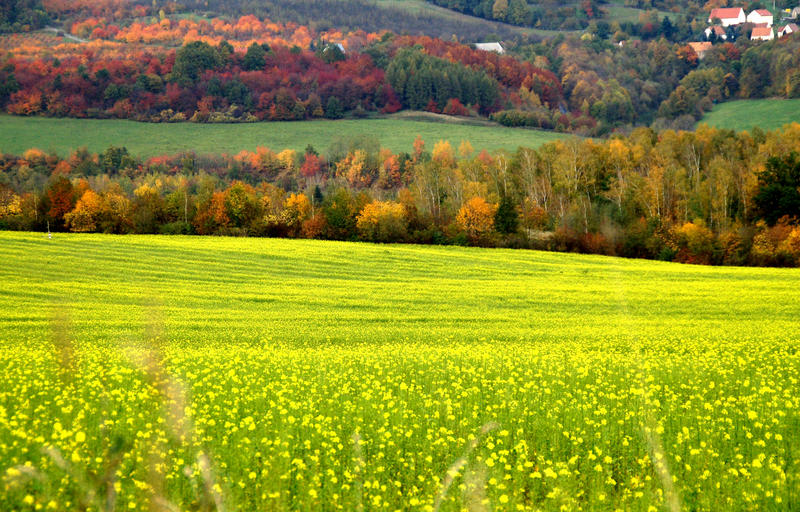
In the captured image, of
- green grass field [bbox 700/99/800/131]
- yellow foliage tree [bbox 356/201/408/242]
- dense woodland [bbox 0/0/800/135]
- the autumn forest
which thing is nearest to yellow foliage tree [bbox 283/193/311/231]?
the autumn forest

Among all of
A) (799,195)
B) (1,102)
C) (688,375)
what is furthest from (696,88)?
(688,375)

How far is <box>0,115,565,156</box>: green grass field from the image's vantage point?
125375 millimetres

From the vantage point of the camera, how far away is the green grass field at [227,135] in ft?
411

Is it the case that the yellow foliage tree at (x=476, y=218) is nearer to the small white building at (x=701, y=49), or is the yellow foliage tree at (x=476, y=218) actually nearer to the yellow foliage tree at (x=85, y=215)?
the yellow foliage tree at (x=85, y=215)

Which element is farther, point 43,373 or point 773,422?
point 43,373

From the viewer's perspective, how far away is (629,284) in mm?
44781

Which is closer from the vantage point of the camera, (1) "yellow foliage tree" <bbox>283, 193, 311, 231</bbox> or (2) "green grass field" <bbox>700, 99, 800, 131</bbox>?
(1) "yellow foliage tree" <bbox>283, 193, 311, 231</bbox>

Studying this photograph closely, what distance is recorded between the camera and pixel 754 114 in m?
140

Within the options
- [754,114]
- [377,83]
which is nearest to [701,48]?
[754,114]

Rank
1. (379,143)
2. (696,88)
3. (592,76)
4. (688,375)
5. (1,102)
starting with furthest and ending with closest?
(592,76)
(696,88)
(1,102)
(379,143)
(688,375)

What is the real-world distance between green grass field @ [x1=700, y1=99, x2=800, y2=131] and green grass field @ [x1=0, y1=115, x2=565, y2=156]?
34304 mm

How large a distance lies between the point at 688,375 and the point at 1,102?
510 feet

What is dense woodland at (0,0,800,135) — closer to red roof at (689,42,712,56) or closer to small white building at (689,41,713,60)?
small white building at (689,41,713,60)

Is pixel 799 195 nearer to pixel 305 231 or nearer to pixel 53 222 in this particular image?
pixel 305 231
